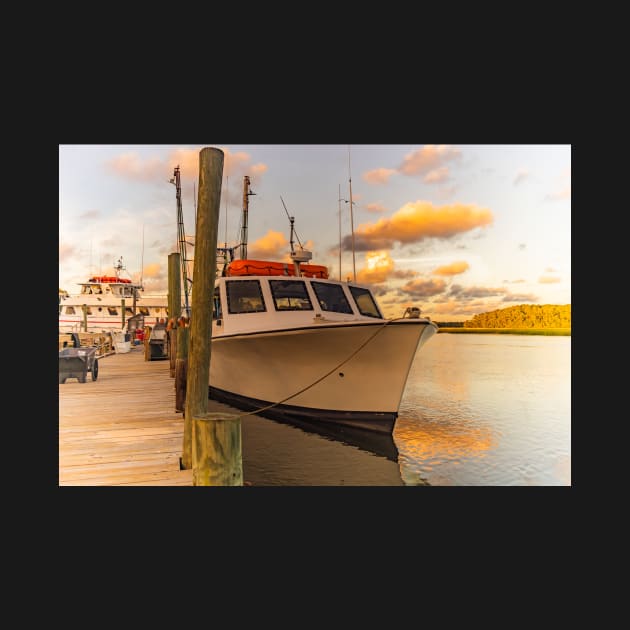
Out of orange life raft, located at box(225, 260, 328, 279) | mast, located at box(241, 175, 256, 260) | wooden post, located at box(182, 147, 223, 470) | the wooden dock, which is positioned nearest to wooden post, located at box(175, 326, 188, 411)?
the wooden dock

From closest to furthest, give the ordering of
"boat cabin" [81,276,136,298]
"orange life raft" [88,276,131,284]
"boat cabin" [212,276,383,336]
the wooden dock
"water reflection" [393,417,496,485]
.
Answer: the wooden dock < "water reflection" [393,417,496,485] < "boat cabin" [212,276,383,336] < "boat cabin" [81,276,136,298] < "orange life raft" [88,276,131,284]

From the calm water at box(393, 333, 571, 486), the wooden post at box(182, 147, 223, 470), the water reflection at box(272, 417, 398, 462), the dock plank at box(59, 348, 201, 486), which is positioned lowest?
the calm water at box(393, 333, 571, 486)

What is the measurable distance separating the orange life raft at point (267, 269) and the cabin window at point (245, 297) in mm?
300

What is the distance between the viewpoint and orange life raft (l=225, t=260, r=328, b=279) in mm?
9375

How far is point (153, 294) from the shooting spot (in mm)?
40406

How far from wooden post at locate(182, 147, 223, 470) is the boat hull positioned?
2.48 m

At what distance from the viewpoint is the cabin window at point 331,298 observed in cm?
902

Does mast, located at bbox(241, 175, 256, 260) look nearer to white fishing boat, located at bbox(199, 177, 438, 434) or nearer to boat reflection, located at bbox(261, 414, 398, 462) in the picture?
white fishing boat, located at bbox(199, 177, 438, 434)

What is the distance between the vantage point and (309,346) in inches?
299

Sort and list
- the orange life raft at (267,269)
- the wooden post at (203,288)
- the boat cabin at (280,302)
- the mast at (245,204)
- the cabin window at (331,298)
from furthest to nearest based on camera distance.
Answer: the mast at (245,204), the orange life raft at (267,269), the cabin window at (331,298), the boat cabin at (280,302), the wooden post at (203,288)

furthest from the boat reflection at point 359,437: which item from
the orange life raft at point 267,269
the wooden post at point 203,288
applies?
the wooden post at point 203,288

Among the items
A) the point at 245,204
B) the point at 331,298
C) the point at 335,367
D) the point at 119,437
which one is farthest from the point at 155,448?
the point at 245,204

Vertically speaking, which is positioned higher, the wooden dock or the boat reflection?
the wooden dock

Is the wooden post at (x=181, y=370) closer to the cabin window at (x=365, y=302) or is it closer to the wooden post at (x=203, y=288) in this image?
the wooden post at (x=203, y=288)
